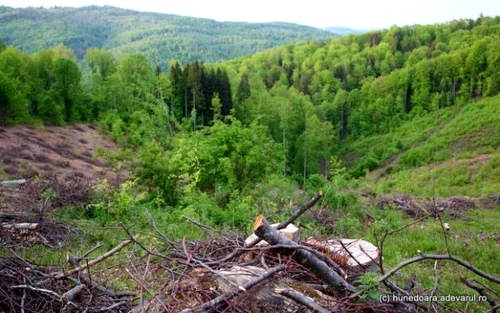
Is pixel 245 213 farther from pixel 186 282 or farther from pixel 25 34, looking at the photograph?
pixel 25 34

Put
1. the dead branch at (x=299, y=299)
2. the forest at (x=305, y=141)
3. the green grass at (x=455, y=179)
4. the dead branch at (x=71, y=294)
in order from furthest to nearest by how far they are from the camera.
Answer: the green grass at (x=455, y=179), the forest at (x=305, y=141), the dead branch at (x=71, y=294), the dead branch at (x=299, y=299)

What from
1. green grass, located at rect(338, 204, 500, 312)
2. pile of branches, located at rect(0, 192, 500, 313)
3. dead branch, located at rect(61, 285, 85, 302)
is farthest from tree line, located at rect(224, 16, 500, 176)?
dead branch, located at rect(61, 285, 85, 302)

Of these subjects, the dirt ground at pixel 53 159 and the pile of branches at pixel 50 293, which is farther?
the dirt ground at pixel 53 159

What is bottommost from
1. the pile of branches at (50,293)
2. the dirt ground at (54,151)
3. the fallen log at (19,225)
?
the dirt ground at (54,151)

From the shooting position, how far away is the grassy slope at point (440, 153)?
25.9m

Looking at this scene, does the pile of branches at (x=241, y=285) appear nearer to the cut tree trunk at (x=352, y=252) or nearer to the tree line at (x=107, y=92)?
the cut tree trunk at (x=352, y=252)

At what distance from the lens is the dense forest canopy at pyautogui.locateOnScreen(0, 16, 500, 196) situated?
3666 cm

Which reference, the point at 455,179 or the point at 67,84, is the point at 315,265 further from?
the point at 67,84

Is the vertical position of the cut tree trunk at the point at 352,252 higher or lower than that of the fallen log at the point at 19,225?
higher

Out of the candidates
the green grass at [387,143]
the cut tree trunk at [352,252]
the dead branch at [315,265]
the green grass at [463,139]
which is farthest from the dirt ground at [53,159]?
the green grass at [463,139]

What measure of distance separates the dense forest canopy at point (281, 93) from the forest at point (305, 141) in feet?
0.71

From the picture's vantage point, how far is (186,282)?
3246 mm

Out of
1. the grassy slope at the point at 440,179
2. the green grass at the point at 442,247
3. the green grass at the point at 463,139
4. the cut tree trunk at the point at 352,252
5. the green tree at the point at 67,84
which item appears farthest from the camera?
the green tree at the point at 67,84

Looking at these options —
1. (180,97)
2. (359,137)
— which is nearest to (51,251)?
(180,97)
